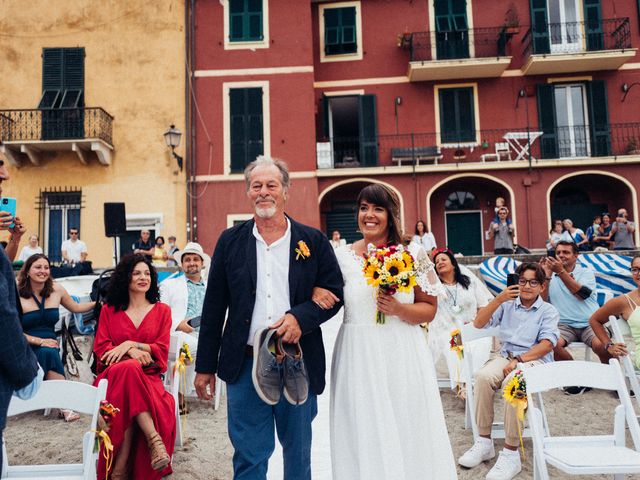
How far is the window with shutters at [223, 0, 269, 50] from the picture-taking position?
14648 mm

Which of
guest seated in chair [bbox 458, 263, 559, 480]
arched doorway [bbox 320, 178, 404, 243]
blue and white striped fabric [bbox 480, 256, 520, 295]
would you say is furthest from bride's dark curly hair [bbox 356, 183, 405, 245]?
arched doorway [bbox 320, 178, 404, 243]

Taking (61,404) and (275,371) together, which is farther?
(61,404)

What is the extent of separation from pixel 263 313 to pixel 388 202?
939 mm

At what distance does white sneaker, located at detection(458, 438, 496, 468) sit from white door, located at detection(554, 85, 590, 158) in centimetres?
1356

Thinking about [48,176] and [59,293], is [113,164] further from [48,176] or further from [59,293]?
[59,293]

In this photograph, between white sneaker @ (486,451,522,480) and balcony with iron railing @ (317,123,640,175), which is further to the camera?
balcony with iron railing @ (317,123,640,175)

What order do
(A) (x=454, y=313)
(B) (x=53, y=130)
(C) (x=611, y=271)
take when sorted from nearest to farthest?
1. (A) (x=454, y=313)
2. (C) (x=611, y=271)
3. (B) (x=53, y=130)

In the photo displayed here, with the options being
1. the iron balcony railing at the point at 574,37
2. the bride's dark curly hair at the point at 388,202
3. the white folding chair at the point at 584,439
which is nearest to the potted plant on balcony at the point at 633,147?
the iron balcony railing at the point at 574,37

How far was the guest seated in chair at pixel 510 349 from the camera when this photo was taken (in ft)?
11.2

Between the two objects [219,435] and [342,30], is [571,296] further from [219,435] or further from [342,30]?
[342,30]

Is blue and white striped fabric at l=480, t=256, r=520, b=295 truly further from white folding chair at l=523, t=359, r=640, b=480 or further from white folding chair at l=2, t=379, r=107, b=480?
white folding chair at l=2, t=379, r=107, b=480

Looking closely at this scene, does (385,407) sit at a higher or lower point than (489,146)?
lower

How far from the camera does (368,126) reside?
50.0 ft

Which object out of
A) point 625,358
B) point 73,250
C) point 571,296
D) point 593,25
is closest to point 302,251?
point 625,358
